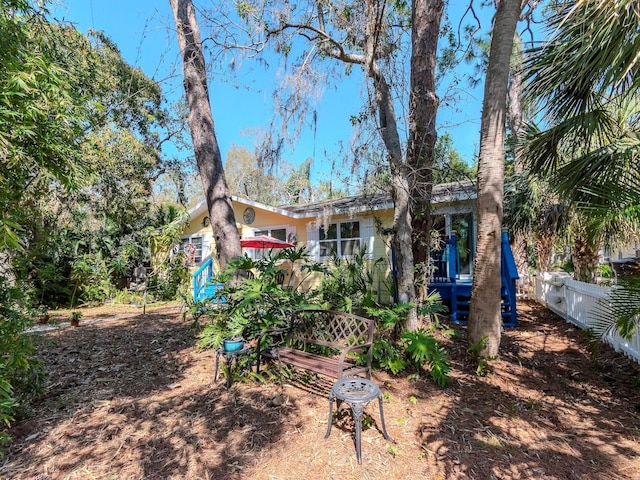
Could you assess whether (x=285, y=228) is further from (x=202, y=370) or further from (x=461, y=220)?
(x=202, y=370)

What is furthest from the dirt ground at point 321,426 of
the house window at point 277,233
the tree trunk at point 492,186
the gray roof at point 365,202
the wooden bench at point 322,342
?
the house window at point 277,233

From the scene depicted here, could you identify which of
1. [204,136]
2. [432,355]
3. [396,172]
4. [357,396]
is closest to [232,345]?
[357,396]

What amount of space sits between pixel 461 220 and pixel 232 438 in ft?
25.3

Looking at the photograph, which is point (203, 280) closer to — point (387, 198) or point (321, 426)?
point (387, 198)

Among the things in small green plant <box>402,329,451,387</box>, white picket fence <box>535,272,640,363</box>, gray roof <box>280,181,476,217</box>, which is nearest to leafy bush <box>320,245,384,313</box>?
small green plant <box>402,329,451,387</box>

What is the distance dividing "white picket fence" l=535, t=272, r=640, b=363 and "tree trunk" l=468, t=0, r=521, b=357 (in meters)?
1.45

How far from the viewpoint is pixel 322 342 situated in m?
4.33

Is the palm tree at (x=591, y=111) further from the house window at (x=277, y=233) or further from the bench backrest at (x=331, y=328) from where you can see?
the house window at (x=277, y=233)

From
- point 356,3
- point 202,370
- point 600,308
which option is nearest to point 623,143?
point 600,308

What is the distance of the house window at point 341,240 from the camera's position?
10.8 meters

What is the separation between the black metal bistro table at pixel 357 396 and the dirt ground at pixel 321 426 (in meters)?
0.18

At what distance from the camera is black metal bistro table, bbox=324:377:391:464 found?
9.68 feet

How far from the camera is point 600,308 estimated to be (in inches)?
225

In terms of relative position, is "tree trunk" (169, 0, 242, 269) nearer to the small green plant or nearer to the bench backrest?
the bench backrest
